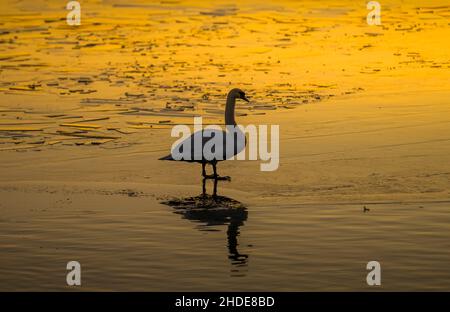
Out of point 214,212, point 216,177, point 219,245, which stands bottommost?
point 219,245

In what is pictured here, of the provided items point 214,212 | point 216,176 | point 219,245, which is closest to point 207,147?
point 216,176

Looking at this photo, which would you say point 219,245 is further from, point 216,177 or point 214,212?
point 216,177

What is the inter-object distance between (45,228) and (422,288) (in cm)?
425

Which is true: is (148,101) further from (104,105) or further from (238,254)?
(238,254)

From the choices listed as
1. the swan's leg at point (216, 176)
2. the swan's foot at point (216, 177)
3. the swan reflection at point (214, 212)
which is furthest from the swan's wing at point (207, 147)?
the swan reflection at point (214, 212)

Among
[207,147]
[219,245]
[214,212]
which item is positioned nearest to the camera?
[219,245]

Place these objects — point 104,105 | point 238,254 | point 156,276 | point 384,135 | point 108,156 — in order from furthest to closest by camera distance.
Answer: point 104,105
point 384,135
point 108,156
point 238,254
point 156,276

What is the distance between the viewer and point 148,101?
18281mm

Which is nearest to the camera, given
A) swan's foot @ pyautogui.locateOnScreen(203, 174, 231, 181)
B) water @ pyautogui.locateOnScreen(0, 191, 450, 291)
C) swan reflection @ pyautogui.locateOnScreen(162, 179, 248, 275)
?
water @ pyautogui.locateOnScreen(0, 191, 450, 291)

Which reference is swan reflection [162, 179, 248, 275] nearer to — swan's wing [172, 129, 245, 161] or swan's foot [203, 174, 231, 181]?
swan's foot [203, 174, 231, 181]

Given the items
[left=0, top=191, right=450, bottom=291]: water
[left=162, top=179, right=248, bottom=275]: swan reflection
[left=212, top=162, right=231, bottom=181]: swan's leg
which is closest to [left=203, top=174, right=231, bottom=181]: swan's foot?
[left=212, top=162, right=231, bottom=181]: swan's leg

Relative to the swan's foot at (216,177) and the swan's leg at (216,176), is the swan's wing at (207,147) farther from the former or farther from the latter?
the swan's foot at (216,177)
